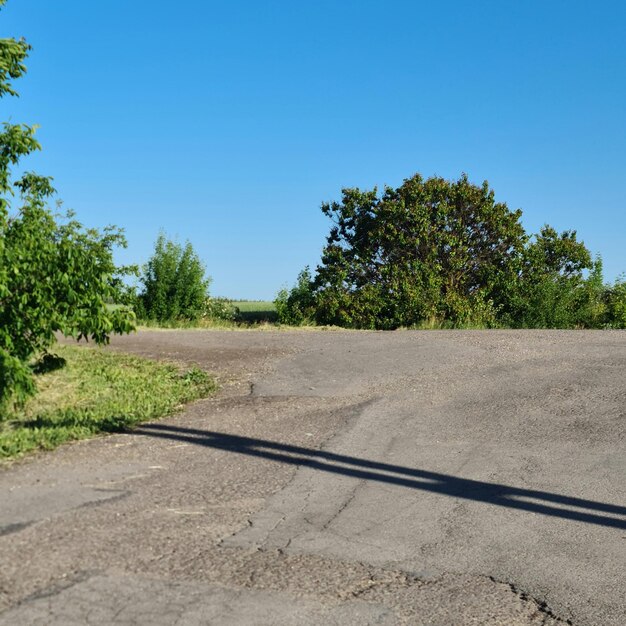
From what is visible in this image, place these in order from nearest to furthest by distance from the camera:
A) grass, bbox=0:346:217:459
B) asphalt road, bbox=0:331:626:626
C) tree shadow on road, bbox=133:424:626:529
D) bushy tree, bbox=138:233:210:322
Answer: asphalt road, bbox=0:331:626:626 → tree shadow on road, bbox=133:424:626:529 → grass, bbox=0:346:217:459 → bushy tree, bbox=138:233:210:322

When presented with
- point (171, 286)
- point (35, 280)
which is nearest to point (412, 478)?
point (35, 280)

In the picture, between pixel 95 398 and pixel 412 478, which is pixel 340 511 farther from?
pixel 95 398

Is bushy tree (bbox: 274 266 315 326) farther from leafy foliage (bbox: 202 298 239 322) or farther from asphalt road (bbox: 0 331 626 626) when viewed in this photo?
asphalt road (bbox: 0 331 626 626)

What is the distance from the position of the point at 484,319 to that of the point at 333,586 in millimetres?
22559

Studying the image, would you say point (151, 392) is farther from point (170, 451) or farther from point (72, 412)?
point (170, 451)

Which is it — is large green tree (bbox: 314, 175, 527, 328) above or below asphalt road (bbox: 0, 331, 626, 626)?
above

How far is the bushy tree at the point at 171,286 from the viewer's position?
80.7 ft

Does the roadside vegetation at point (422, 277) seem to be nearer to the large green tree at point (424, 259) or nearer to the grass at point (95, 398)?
the large green tree at point (424, 259)

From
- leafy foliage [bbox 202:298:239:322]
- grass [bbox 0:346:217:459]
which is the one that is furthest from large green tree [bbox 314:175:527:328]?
grass [bbox 0:346:217:459]

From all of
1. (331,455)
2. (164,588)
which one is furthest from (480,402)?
(164,588)

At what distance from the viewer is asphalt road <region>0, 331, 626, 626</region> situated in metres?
3.96

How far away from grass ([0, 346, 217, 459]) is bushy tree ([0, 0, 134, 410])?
561mm

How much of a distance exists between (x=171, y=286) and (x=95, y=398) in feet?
47.4

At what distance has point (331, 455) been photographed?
726 centimetres
